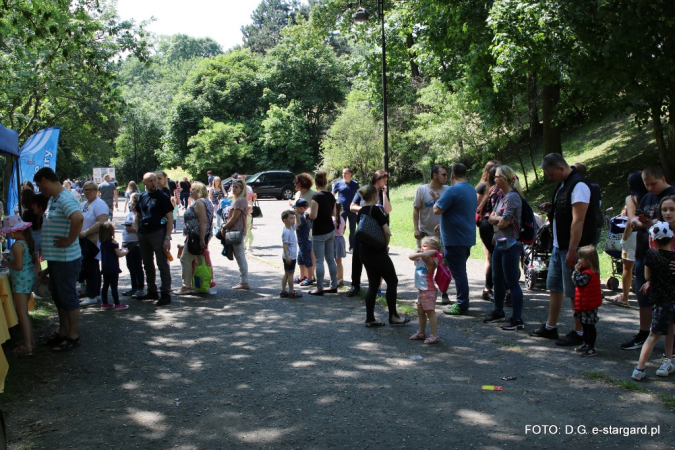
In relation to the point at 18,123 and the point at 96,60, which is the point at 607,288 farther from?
the point at 18,123

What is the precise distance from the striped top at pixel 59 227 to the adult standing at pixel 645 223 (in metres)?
5.87

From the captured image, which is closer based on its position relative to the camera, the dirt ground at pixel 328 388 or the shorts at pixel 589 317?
the dirt ground at pixel 328 388

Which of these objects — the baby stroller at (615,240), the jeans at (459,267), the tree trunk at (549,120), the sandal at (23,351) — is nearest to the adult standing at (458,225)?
the jeans at (459,267)

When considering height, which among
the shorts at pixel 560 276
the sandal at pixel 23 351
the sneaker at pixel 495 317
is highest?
the shorts at pixel 560 276

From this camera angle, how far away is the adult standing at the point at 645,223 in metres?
6.30

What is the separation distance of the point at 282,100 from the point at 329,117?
13.6 ft

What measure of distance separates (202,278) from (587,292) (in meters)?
5.80

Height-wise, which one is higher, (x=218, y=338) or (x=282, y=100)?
(x=282, y=100)

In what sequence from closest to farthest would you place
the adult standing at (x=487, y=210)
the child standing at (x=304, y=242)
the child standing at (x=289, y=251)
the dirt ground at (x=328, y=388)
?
the dirt ground at (x=328, y=388), the adult standing at (x=487, y=210), the child standing at (x=289, y=251), the child standing at (x=304, y=242)

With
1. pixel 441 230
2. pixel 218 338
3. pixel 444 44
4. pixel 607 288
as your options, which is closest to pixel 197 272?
pixel 218 338

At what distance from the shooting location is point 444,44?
20.7 metres

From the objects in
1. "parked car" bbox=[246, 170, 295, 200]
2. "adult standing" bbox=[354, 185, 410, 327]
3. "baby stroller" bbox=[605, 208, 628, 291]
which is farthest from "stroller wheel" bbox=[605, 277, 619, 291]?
"parked car" bbox=[246, 170, 295, 200]

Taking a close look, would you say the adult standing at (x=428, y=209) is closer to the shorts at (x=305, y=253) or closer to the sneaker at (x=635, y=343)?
the shorts at (x=305, y=253)

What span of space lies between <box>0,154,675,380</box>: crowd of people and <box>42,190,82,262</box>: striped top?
1cm
